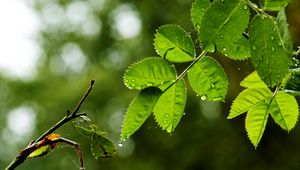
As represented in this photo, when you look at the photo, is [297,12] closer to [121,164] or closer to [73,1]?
[121,164]

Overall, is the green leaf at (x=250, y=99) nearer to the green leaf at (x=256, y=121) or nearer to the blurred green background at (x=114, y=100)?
the green leaf at (x=256, y=121)

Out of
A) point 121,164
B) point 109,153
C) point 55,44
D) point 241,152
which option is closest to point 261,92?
point 109,153

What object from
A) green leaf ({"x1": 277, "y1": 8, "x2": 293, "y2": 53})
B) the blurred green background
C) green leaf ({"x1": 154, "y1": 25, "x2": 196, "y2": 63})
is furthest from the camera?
the blurred green background

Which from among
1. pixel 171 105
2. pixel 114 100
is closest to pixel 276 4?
pixel 171 105

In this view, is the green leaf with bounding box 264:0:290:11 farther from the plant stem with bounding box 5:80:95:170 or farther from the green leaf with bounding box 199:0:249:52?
the plant stem with bounding box 5:80:95:170

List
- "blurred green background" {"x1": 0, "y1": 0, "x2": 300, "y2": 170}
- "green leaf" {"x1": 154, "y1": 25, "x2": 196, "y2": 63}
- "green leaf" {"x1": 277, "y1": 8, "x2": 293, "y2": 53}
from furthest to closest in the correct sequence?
"blurred green background" {"x1": 0, "y1": 0, "x2": 300, "y2": 170}
"green leaf" {"x1": 154, "y1": 25, "x2": 196, "y2": 63}
"green leaf" {"x1": 277, "y1": 8, "x2": 293, "y2": 53}

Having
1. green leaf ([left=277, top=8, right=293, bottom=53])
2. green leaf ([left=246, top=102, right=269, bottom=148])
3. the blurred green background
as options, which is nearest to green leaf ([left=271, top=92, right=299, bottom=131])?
green leaf ([left=246, top=102, right=269, bottom=148])
